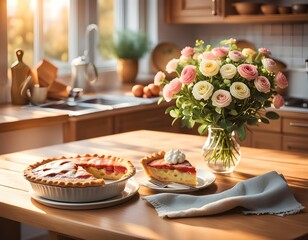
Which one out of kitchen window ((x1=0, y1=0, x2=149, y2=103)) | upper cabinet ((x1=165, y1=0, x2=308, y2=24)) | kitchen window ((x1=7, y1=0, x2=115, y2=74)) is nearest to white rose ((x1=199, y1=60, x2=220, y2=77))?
kitchen window ((x1=0, y1=0, x2=149, y2=103))

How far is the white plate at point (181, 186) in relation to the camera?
2.34 m

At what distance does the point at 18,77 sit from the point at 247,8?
1.83 meters

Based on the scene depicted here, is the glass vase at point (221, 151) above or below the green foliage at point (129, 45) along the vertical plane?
below

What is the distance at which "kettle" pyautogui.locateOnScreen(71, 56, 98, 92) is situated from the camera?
4906mm

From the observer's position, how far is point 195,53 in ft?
8.84

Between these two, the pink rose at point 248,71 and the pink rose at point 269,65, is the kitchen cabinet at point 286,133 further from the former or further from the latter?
the pink rose at point 248,71

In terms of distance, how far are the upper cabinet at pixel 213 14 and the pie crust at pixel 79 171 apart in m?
2.89

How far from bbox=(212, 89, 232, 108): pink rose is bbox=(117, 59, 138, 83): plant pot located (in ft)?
10.1

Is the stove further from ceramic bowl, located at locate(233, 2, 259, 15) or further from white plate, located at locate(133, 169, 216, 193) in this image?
white plate, located at locate(133, 169, 216, 193)

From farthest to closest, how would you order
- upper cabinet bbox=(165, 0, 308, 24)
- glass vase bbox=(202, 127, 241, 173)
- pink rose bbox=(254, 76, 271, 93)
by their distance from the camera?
upper cabinet bbox=(165, 0, 308, 24) → glass vase bbox=(202, 127, 241, 173) → pink rose bbox=(254, 76, 271, 93)

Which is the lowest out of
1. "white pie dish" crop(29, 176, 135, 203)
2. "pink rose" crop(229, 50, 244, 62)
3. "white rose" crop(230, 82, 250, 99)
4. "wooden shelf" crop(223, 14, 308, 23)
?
"white pie dish" crop(29, 176, 135, 203)

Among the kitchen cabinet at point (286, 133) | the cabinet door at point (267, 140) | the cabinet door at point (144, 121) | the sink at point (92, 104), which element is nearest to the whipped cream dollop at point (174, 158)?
the sink at point (92, 104)

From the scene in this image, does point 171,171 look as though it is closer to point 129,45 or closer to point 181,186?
point 181,186

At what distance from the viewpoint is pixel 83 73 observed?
4.95 metres
